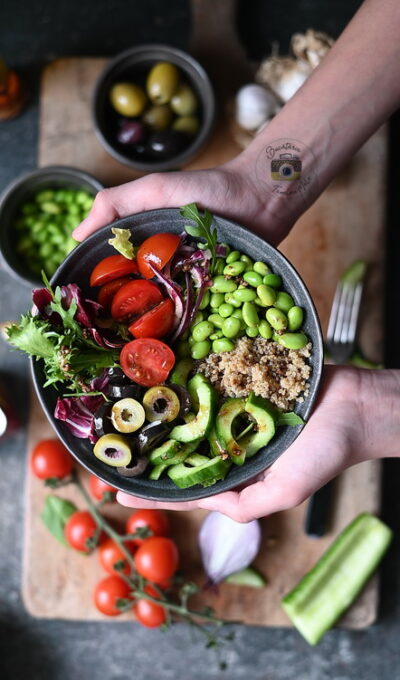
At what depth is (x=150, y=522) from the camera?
7.33 ft

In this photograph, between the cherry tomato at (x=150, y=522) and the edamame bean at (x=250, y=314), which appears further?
the cherry tomato at (x=150, y=522)

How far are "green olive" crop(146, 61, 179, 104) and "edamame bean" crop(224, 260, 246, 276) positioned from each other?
3.07 ft

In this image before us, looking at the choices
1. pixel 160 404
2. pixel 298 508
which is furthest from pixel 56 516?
pixel 160 404

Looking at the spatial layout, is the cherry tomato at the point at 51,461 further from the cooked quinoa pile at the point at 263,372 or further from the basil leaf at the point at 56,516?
the cooked quinoa pile at the point at 263,372

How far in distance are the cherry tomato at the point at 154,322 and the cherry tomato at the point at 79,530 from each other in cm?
89

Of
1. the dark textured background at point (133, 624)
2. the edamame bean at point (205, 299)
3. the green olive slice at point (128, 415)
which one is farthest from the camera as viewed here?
the dark textured background at point (133, 624)

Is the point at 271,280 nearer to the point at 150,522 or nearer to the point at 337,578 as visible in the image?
the point at 150,522

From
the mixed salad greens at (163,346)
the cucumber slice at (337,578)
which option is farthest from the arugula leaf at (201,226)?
the cucumber slice at (337,578)

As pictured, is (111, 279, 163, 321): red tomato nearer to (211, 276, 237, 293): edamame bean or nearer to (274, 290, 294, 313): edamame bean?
(211, 276, 237, 293): edamame bean

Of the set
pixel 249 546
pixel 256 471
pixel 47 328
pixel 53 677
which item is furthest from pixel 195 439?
pixel 53 677

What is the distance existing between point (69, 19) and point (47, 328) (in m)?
1.57

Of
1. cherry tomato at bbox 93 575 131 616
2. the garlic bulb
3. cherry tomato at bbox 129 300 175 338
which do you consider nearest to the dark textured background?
cherry tomato at bbox 93 575 131 616

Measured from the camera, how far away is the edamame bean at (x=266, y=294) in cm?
160

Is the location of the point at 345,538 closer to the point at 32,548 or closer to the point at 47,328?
the point at 32,548
